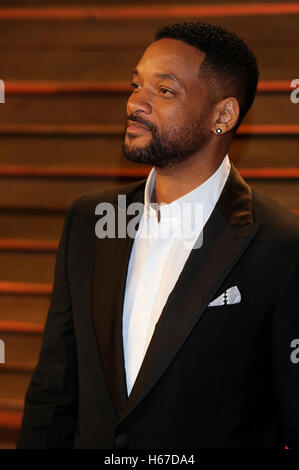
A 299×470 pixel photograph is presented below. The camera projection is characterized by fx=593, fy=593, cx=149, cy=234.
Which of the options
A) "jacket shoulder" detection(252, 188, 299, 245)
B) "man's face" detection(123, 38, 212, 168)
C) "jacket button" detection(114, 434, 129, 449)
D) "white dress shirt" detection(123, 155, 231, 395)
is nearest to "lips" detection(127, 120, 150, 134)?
"man's face" detection(123, 38, 212, 168)

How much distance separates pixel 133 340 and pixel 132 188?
0.46 m

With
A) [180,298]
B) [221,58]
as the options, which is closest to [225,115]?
[221,58]

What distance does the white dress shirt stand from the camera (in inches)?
58.5

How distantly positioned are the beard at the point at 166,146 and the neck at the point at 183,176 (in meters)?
0.03

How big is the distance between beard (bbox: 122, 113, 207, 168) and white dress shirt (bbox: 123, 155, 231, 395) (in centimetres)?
11

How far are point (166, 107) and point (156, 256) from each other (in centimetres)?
38

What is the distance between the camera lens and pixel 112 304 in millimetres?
1504

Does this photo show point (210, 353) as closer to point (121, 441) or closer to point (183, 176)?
point (121, 441)

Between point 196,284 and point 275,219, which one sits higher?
point 275,219

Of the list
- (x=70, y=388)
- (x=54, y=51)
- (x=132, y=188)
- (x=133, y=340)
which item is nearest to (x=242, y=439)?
(x=133, y=340)

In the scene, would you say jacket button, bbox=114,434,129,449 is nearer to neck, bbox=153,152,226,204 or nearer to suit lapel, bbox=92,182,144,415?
suit lapel, bbox=92,182,144,415

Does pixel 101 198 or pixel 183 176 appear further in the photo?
pixel 101 198

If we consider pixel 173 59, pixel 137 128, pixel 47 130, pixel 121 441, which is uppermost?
pixel 47 130

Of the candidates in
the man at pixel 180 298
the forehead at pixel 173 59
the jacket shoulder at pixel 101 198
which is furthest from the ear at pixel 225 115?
the jacket shoulder at pixel 101 198
